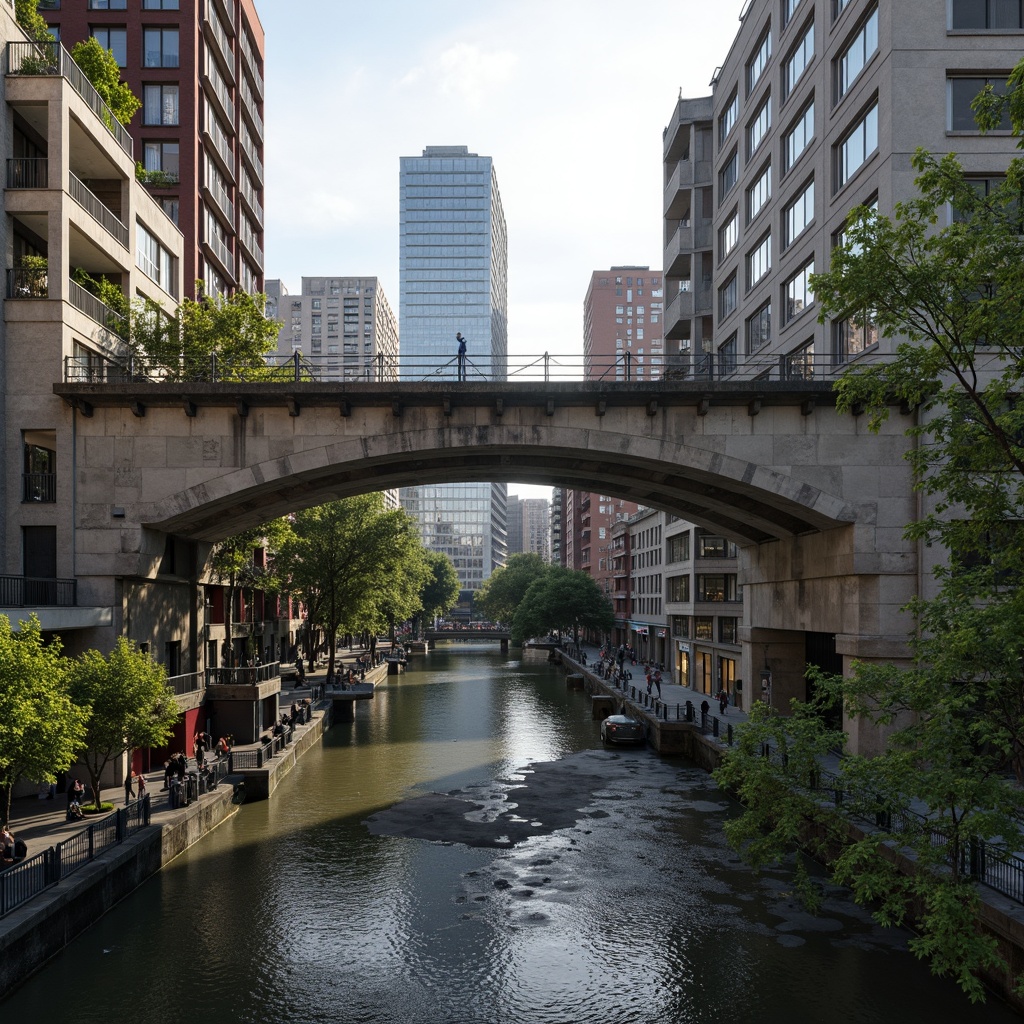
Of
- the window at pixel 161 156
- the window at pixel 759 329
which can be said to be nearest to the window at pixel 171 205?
the window at pixel 161 156

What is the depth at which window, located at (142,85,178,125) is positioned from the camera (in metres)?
49.3

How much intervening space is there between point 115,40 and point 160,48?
273 centimetres

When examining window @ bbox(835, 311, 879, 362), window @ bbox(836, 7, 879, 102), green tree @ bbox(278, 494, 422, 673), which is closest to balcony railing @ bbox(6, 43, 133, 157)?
window @ bbox(836, 7, 879, 102)

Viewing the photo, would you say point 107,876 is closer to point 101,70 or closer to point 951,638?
point 951,638

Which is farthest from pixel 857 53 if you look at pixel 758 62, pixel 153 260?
pixel 153 260

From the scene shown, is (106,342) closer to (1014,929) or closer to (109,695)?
(109,695)

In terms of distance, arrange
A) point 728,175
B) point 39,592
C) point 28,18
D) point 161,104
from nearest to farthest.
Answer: point 39,592 < point 28,18 < point 161,104 < point 728,175

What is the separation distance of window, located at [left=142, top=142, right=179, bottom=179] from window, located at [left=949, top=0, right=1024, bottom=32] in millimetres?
39925

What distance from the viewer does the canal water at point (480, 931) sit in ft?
50.9

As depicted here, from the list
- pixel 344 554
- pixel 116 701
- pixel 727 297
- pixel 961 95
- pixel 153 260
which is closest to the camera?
pixel 116 701

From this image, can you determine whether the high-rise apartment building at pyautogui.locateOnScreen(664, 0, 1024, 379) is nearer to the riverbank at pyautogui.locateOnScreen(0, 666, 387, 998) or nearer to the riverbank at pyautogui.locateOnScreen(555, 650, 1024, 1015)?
the riverbank at pyautogui.locateOnScreen(555, 650, 1024, 1015)

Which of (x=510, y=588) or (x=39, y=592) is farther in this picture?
(x=510, y=588)

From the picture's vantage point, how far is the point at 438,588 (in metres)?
130

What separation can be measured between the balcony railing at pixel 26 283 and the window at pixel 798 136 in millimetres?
30038
